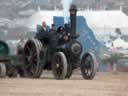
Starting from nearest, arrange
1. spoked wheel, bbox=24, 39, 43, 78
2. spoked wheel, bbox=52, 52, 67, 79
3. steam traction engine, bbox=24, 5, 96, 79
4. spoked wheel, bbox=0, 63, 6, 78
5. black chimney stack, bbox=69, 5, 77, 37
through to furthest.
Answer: spoked wheel, bbox=52, 52, 67, 79 → steam traction engine, bbox=24, 5, 96, 79 → black chimney stack, bbox=69, 5, 77, 37 → spoked wheel, bbox=24, 39, 43, 78 → spoked wheel, bbox=0, 63, 6, 78

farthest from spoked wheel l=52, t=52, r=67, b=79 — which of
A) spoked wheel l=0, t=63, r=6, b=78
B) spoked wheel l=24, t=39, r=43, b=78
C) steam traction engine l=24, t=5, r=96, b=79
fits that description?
spoked wheel l=0, t=63, r=6, b=78

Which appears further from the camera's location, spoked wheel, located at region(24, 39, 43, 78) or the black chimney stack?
spoked wheel, located at region(24, 39, 43, 78)

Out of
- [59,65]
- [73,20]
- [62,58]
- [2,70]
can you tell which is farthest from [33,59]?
[73,20]

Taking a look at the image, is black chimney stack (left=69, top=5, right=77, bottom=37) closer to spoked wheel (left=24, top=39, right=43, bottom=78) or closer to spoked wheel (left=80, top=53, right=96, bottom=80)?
spoked wheel (left=80, top=53, right=96, bottom=80)

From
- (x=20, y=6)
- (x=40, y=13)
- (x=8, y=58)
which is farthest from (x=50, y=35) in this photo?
(x=20, y=6)

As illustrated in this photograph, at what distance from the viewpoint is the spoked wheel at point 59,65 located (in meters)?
16.9

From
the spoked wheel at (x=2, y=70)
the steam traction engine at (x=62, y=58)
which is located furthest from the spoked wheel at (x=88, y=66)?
the spoked wheel at (x=2, y=70)

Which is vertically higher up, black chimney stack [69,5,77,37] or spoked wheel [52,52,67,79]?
black chimney stack [69,5,77,37]

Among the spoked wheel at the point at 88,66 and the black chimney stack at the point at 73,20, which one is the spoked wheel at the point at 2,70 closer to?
the spoked wheel at the point at 88,66

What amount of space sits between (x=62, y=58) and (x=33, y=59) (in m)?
1.58

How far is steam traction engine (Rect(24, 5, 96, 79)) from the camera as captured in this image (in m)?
17.1

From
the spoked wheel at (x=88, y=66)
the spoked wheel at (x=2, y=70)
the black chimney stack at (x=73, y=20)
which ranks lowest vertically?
the spoked wheel at (x=2, y=70)

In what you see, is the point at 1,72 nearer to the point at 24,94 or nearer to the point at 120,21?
the point at 24,94

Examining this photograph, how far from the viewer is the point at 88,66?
17688 mm
